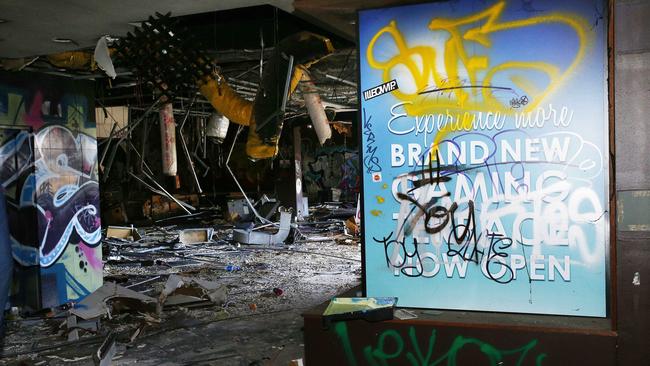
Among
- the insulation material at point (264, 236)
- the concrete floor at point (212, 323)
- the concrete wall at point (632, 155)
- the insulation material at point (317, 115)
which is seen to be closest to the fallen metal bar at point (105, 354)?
the concrete floor at point (212, 323)

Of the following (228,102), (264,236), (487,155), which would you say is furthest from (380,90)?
(264,236)

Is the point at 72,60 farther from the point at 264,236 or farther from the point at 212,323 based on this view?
the point at 264,236

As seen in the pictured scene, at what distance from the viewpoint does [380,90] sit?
4.00 metres

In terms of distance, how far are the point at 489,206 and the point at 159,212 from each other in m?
17.9

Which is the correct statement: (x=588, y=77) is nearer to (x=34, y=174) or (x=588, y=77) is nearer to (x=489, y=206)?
(x=489, y=206)

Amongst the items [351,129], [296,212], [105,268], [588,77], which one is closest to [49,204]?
[105,268]

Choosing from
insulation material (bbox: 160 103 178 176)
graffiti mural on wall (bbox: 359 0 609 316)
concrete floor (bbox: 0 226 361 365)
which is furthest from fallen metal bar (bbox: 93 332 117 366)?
insulation material (bbox: 160 103 178 176)

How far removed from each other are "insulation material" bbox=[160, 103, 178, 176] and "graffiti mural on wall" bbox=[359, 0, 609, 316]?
291 inches

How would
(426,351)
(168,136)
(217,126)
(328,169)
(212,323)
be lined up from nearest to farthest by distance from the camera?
(426,351) → (212,323) → (168,136) → (217,126) → (328,169)

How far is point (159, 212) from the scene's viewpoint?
2003 centimetres

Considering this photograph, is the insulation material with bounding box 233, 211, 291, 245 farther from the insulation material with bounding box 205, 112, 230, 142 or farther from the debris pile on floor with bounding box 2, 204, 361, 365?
the insulation material with bounding box 205, 112, 230, 142

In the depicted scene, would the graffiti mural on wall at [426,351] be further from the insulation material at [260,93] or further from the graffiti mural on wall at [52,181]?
the graffiti mural on wall at [52,181]

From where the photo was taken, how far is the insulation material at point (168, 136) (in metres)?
10.5

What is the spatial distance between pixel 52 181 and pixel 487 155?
21.8 feet
